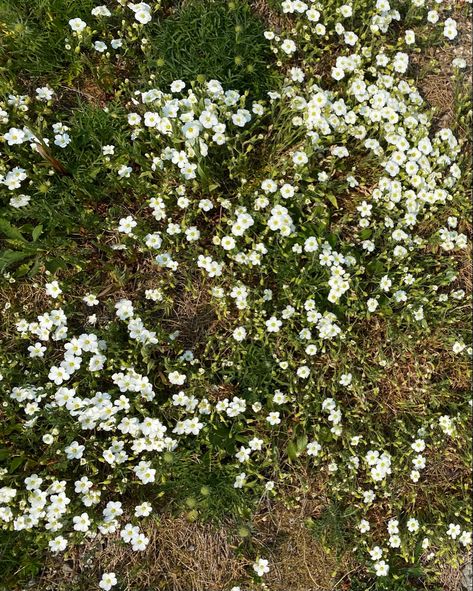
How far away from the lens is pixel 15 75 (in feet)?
14.3

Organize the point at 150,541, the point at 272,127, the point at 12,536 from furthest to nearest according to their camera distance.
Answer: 1. the point at 272,127
2. the point at 150,541
3. the point at 12,536

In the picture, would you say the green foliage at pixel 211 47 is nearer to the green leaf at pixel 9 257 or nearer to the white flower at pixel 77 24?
the white flower at pixel 77 24

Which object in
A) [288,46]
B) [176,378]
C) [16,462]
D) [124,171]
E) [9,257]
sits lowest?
[16,462]

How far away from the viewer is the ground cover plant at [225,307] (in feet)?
12.8

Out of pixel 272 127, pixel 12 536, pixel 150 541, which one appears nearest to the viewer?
pixel 12 536

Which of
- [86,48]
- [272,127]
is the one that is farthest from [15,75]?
[272,127]

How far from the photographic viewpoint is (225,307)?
13.6ft

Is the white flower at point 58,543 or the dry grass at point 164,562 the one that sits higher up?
the white flower at point 58,543

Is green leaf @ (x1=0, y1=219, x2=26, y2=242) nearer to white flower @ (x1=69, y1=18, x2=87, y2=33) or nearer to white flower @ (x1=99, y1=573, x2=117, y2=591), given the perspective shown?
white flower @ (x1=69, y1=18, x2=87, y2=33)

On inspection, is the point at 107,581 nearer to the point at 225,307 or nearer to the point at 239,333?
the point at 239,333

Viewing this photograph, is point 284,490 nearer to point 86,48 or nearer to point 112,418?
point 112,418

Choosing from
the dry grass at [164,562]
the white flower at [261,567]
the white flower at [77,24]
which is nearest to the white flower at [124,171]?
the white flower at [77,24]

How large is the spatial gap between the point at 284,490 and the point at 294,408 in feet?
2.13

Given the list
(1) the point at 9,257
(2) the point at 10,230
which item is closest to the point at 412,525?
(1) the point at 9,257
